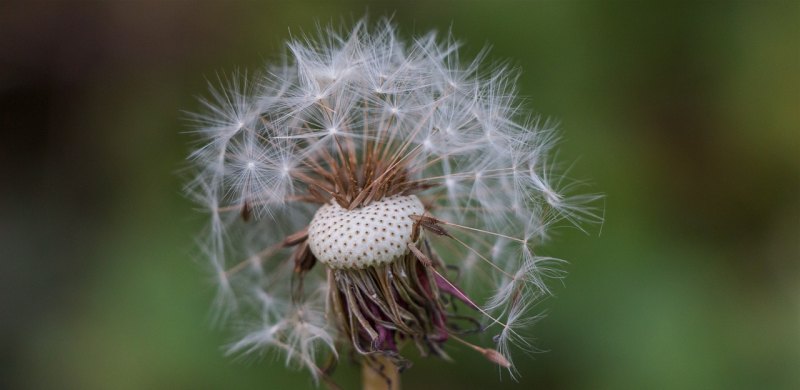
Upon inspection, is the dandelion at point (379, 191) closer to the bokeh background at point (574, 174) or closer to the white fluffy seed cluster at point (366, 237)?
the white fluffy seed cluster at point (366, 237)

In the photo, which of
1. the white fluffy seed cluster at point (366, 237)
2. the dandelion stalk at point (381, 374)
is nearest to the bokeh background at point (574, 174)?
the dandelion stalk at point (381, 374)

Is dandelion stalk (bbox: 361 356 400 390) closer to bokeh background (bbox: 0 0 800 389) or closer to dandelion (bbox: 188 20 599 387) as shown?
dandelion (bbox: 188 20 599 387)

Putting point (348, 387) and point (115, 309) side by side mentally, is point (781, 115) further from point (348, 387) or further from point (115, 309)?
point (115, 309)

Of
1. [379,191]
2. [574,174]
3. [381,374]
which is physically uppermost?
[574,174]

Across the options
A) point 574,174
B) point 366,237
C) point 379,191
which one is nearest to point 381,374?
point 366,237

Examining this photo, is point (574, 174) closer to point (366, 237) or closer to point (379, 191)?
point (379, 191)

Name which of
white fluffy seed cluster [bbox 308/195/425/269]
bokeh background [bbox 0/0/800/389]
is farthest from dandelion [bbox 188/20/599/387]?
bokeh background [bbox 0/0/800/389]

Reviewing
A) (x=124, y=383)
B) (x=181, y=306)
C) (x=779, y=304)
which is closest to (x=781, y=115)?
(x=779, y=304)
